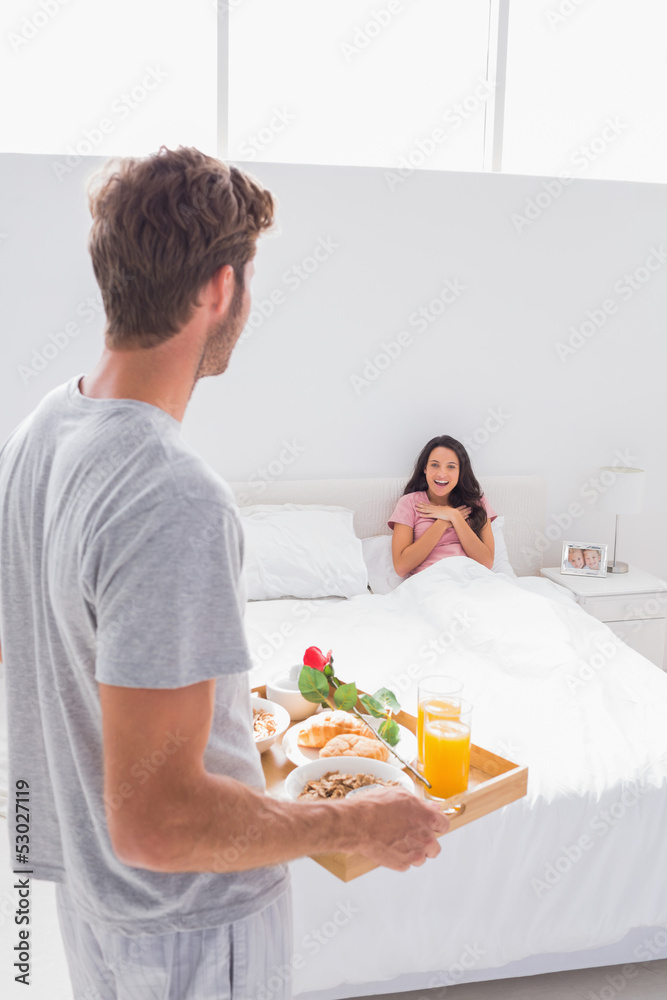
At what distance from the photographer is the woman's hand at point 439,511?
3113 millimetres

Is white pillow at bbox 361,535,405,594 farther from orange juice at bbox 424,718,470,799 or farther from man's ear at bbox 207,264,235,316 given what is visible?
man's ear at bbox 207,264,235,316

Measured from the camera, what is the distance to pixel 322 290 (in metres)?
3.23

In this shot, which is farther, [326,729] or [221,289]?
[326,729]

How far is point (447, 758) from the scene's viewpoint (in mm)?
1020

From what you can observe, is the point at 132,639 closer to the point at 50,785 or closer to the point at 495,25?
the point at 50,785

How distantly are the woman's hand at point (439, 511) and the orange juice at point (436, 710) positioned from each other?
199 centimetres

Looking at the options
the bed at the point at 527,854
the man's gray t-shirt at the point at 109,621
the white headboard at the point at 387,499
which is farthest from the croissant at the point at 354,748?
the white headboard at the point at 387,499

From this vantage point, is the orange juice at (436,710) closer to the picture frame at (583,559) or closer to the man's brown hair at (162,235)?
the man's brown hair at (162,235)

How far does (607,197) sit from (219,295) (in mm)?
3145

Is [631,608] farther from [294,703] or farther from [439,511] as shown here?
[294,703]

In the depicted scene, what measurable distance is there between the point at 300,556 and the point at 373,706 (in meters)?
1.78

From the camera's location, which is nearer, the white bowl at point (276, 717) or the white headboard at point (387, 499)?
the white bowl at point (276, 717)

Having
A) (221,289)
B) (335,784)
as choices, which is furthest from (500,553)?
(221,289)

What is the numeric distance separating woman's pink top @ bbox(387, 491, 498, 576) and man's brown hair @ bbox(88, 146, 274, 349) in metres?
2.45
